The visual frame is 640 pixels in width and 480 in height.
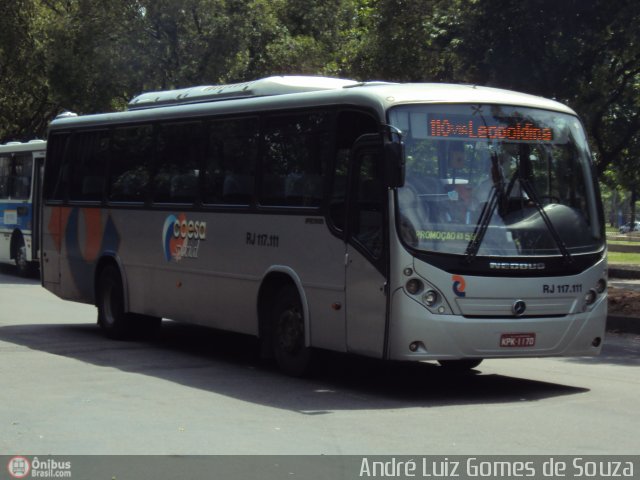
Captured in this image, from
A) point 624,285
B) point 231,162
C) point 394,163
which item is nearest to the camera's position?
point 394,163

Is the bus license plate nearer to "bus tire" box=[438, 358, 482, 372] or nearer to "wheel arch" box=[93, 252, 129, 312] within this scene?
"bus tire" box=[438, 358, 482, 372]

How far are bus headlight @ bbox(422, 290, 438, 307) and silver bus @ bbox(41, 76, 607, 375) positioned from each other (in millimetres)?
12

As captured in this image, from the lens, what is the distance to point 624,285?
25859mm

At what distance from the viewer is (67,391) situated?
10797mm

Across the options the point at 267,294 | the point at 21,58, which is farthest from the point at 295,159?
the point at 21,58

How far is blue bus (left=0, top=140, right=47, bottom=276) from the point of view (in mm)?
27078

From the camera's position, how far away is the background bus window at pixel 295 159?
1156 cm

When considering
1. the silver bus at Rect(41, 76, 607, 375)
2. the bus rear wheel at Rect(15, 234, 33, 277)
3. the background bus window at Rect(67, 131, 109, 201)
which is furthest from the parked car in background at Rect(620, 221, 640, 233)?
the silver bus at Rect(41, 76, 607, 375)

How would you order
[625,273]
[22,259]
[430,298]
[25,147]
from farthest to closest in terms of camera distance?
[625,273]
[22,259]
[25,147]
[430,298]

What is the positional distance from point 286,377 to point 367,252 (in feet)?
6.39

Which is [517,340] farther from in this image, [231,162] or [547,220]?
[231,162]

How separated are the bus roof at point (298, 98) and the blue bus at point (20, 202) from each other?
32.4ft
